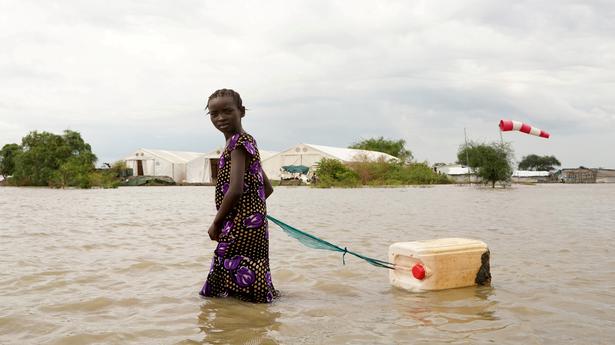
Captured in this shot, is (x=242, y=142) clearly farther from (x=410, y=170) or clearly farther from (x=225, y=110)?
(x=410, y=170)

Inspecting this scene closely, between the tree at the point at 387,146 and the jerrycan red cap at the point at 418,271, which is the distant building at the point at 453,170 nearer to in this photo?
the tree at the point at 387,146

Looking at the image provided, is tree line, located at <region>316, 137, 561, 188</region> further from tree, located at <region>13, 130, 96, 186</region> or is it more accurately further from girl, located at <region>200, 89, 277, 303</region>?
girl, located at <region>200, 89, 277, 303</region>

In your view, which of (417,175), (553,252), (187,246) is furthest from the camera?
(417,175)

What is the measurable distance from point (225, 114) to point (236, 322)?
1425 millimetres

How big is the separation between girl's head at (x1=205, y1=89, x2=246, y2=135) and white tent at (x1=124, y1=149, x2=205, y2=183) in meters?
51.6

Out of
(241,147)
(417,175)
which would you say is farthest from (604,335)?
(417,175)

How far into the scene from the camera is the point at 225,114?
3.83m

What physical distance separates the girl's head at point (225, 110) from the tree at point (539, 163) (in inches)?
4147

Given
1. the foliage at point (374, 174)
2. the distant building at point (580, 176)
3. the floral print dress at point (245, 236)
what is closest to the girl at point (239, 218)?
the floral print dress at point (245, 236)

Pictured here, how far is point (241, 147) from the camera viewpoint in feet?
12.3

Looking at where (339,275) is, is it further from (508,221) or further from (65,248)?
(508,221)

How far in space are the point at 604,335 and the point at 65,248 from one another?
20.0 feet

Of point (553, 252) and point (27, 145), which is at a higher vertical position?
point (27, 145)

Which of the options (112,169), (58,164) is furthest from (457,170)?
(58,164)
